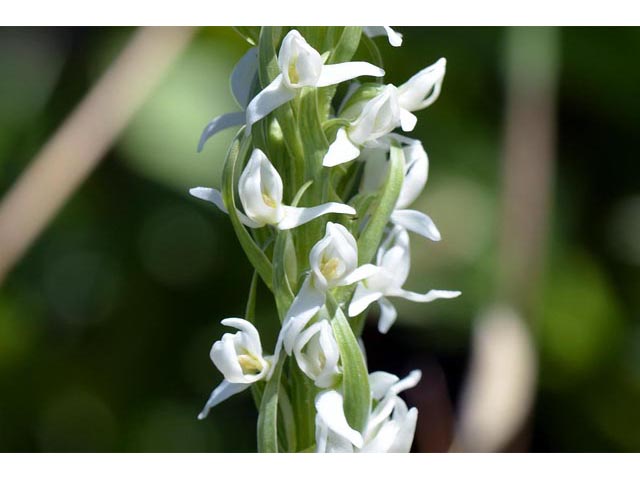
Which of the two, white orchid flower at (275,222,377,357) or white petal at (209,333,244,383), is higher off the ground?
white orchid flower at (275,222,377,357)

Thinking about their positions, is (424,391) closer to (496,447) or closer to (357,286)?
(496,447)

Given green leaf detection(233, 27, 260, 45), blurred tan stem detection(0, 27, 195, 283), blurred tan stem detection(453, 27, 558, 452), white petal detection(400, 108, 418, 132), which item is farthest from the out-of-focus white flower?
blurred tan stem detection(0, 27, 195, 283)

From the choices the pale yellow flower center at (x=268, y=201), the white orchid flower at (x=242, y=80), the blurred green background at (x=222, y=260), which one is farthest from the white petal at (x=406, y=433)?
the blurred green background at (x=222, y=260)

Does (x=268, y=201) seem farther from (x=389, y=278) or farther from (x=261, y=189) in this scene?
(x=389, y=278)

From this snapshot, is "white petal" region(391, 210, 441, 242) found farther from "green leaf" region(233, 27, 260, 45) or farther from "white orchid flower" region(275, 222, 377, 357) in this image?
"green leaf" region(233, 27, 260, 45)

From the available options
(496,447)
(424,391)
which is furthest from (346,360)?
(424,391)
